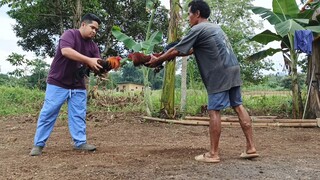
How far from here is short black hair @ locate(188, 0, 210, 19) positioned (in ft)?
13.6

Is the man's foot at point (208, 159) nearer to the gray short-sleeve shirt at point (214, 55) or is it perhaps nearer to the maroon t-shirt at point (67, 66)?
the gray short-sleeve shirt at point (214, 55)

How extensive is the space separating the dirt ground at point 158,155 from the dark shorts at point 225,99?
0.62 metres

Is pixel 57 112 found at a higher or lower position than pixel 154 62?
lower

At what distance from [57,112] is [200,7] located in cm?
217

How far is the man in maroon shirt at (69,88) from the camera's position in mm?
4574

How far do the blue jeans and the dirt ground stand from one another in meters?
0.24

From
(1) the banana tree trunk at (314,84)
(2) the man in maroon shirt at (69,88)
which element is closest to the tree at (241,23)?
(1) the banana tree trunk at (314,84)

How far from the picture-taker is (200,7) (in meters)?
4.15

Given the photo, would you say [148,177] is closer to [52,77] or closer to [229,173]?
[229,173]

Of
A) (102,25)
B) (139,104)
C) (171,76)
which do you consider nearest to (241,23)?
(102,25)

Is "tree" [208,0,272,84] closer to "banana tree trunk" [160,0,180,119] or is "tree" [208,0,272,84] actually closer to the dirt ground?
"banana tree trunk" [160,0,180,119]

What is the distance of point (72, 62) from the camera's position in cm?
469

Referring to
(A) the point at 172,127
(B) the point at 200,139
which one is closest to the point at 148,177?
(B) the point at 200,139

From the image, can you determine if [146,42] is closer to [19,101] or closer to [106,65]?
[106,65]
